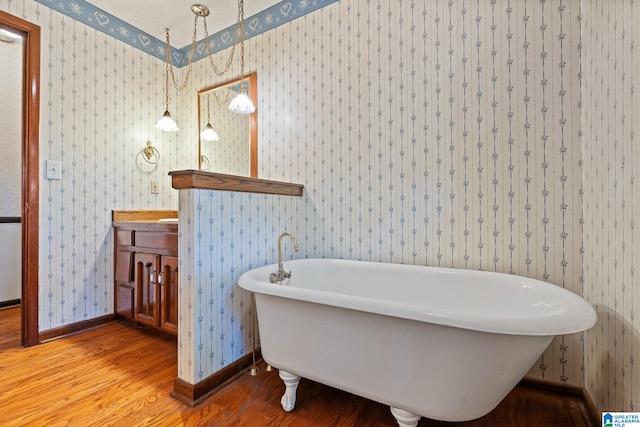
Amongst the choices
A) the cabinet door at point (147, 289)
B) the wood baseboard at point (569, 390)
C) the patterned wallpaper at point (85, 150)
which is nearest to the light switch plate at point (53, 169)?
the patterned wallpaper at point (85, 150)

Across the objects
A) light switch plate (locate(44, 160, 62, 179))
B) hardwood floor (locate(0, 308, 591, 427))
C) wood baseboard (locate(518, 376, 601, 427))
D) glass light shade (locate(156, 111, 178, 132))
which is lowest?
hardwood floor (locate(0, 308, 591, 427))

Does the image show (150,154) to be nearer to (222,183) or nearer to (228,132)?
(228,132)

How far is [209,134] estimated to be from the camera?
8.38 ft

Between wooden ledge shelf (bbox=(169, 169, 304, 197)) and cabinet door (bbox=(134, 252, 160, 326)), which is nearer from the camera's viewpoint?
wooden ledge shelf (bbox=(169, 169, 304, 197))

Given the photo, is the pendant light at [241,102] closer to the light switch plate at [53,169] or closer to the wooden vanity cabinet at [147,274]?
the wooden vanity cabinet at [147,274]

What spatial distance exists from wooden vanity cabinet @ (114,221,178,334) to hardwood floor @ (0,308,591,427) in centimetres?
29

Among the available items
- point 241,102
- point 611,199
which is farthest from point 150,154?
point 611,199

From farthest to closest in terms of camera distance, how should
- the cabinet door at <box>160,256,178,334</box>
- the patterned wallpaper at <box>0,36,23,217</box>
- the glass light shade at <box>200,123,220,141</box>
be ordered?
the patterned wallpaper at <box>0,36,23,217</box> < the glass light shade at <box>200,123,220,141</box> < the cabinet door at <box>160,256,178,334</box>

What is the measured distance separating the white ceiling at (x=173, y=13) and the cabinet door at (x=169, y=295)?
1.87 m

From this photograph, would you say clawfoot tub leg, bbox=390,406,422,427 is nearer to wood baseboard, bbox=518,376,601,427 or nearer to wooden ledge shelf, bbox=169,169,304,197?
wood baseboard, bbox=518,376,601,427

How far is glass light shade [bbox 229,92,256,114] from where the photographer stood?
2.14 meters

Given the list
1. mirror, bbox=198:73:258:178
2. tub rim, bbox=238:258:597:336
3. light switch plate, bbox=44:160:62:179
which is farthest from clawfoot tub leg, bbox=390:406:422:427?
light switch plate, bbox=44:160:62:179

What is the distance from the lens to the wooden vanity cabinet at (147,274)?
1843 mm

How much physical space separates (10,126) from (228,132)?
2.17m
